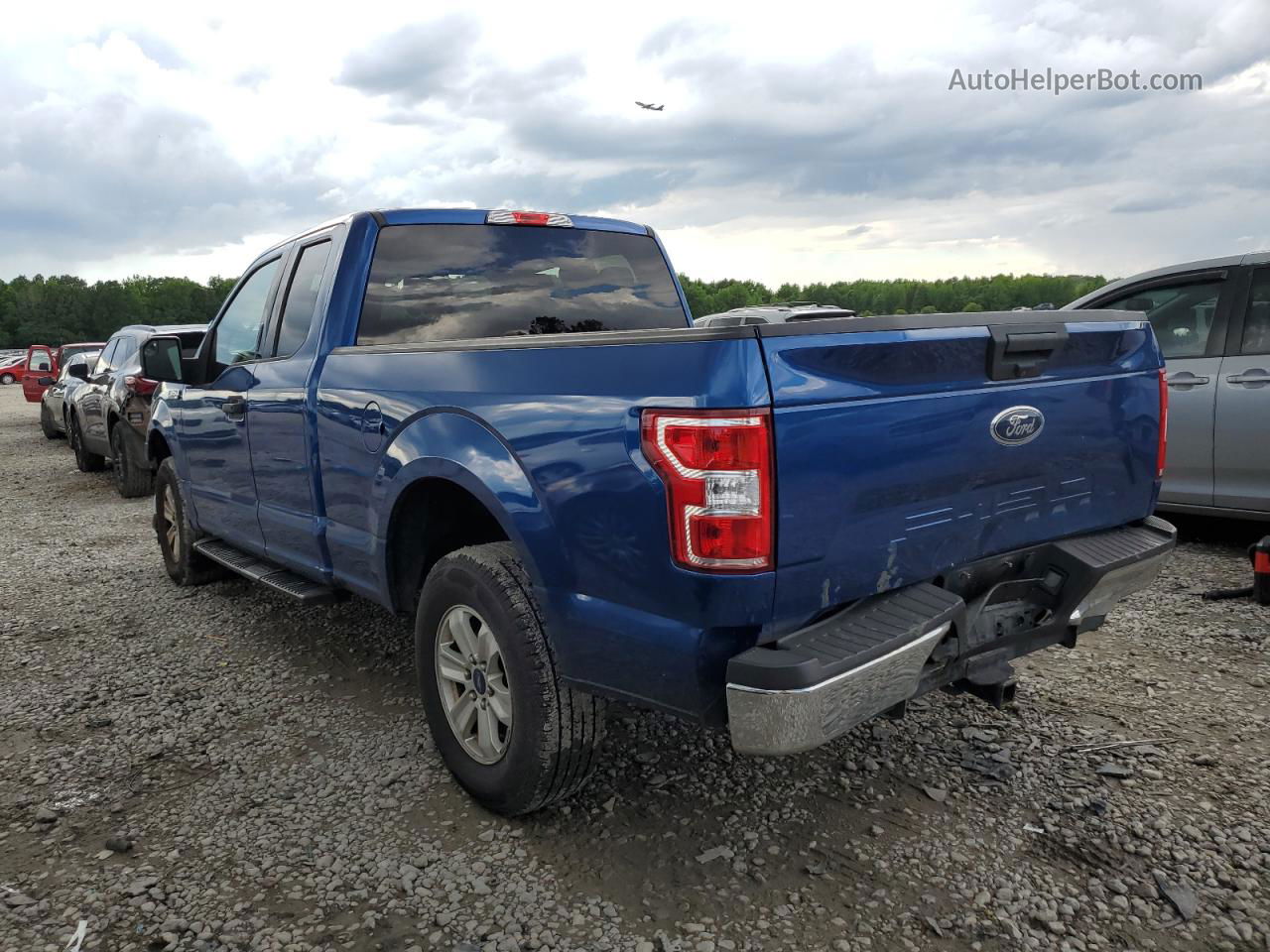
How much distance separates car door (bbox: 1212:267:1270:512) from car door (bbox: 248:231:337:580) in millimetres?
4953

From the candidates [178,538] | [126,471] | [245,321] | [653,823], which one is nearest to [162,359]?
[245,321]

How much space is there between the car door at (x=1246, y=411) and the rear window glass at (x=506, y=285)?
3.35 meters

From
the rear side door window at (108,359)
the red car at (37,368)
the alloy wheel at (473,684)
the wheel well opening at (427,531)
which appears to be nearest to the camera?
the alloy wheel at (473,684)

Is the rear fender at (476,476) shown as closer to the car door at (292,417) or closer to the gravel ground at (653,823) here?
the car door at (292,417)

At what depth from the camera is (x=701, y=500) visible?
2.20 meters

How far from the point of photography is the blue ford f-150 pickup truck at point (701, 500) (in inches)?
87.7

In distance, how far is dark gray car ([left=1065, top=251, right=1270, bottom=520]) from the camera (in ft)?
17.9

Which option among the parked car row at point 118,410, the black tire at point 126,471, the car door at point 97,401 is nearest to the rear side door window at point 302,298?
the parked car row at point 118,410

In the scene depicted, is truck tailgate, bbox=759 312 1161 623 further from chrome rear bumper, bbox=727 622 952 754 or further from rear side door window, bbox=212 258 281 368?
rear side door window, bbox=212 258 281 368

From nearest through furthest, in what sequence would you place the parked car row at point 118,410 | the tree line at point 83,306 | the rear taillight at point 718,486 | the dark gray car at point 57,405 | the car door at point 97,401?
the rear taillight at point 718,486, the parked car row at point 118,410, the car door at point 97,401, the dark gray car at point 57,405, the tree line at point 83,306

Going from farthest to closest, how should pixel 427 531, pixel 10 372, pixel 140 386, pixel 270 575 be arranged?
pixel 10 372 → pixel 140 386 → pixel 270 575 → pixel 427 531

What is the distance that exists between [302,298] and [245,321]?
83cm

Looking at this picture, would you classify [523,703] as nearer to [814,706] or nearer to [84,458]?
[814,706]

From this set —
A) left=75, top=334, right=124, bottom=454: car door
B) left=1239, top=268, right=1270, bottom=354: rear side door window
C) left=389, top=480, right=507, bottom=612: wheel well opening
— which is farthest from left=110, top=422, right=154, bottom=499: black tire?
left=1239, top=268, right=1270, bottom=354: rear side door window
